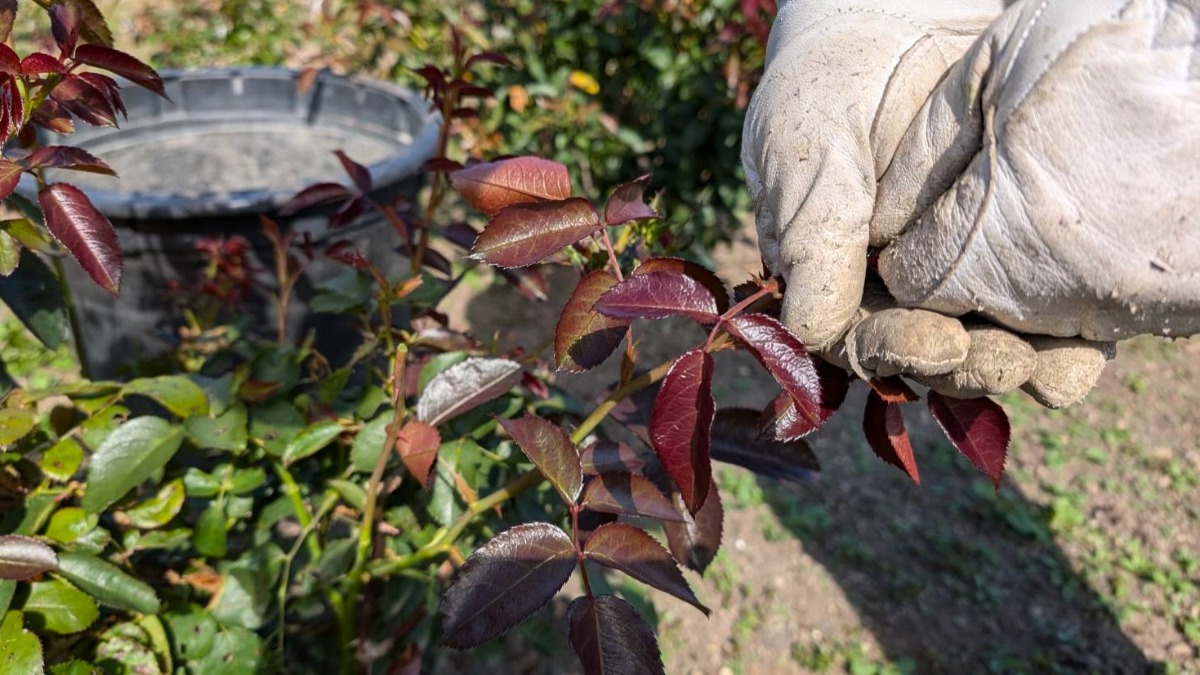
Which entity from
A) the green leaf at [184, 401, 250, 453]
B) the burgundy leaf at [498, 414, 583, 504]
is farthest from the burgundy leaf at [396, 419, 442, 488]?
the green leaf at [184, 401, 250, 453]

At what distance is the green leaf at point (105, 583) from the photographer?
107cm

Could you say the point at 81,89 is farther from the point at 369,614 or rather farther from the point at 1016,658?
the point at 1016,658

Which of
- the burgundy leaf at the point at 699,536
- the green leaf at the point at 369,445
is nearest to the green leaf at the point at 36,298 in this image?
the green leaf at the point at 369,445

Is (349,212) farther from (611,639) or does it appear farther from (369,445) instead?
(611,639)

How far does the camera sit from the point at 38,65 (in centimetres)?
93

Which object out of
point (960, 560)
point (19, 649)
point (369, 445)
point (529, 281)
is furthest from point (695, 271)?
point (960, 560)

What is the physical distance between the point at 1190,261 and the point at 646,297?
484 mm

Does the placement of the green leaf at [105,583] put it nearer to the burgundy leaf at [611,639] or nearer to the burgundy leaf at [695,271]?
the burgundy leaf at [611,639]

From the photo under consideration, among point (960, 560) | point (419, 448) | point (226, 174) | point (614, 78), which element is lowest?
point (960, 560)

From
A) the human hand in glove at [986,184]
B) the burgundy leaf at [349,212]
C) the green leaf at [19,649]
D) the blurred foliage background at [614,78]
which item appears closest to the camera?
the human hand in glove at [986,184]

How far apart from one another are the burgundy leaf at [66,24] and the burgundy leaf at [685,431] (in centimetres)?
80

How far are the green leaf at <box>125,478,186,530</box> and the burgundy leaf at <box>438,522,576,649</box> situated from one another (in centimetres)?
55

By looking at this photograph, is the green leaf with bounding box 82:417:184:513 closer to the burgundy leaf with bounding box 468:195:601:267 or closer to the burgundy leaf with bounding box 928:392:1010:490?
the burgundy leaf with bounding box 468:195:601:267

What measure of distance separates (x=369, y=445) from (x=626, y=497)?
435 millimetres
